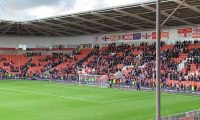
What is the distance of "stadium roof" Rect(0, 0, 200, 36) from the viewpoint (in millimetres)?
40688

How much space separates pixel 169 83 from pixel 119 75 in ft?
35.7

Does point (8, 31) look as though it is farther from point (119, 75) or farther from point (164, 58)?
point (164, 58)

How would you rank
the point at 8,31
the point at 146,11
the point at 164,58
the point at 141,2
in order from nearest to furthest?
1. the point at 141,2
2. the point at 146,11
3. the point at 164,58
4. the point at 8,31

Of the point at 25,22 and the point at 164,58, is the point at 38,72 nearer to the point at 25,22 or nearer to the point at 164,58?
the point at 25,22

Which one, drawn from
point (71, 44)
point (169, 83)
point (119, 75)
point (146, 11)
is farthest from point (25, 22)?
point (169, 83)

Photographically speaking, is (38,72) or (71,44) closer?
(38,72)

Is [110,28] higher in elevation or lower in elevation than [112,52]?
higher

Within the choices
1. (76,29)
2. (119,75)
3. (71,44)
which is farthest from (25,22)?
(119,75)

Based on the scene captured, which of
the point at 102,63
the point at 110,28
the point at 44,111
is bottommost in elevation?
the point at 44,111

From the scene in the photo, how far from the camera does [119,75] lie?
4988 centimetres

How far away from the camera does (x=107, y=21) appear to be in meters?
52.0

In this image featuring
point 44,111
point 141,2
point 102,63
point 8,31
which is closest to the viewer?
point 44,111

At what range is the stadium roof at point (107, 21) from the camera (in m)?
40.7

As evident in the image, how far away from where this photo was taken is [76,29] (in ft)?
201
